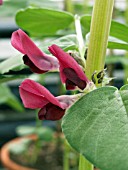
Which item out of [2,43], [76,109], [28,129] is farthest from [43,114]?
[2,43]

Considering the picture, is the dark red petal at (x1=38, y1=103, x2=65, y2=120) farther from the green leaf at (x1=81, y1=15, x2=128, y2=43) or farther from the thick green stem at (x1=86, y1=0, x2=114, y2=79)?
the green leaf at (x1=81, y1=15, x2=128, y2=43)

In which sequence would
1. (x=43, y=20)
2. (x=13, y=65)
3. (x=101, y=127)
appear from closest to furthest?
(x=101, y=127) → (x=13, y=65) → (x=43, y=20)

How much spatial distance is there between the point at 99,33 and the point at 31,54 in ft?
0.17

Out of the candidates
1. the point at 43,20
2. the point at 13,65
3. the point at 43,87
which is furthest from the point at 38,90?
the point at 43,20

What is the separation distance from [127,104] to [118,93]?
13 millimetres

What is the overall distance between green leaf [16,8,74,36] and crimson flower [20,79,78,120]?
0.60 feet

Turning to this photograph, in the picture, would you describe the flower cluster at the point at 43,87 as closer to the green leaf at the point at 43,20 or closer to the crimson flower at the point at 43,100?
the crimson flower at the point at 43,100

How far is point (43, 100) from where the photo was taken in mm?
312

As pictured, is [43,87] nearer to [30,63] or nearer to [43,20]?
[30,63]

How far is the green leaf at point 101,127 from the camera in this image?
25 cm

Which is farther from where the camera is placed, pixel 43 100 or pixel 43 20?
pixel 43 20

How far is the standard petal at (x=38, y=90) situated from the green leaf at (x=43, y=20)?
0.63ft

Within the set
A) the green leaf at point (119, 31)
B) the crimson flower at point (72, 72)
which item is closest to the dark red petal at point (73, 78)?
the crimson flower at point (72, 72)

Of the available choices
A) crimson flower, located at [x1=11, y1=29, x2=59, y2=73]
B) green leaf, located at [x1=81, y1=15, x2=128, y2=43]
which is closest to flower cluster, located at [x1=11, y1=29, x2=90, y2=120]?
crimson flower, located at [x1=11, y1=29, x2=59, y2=73]
